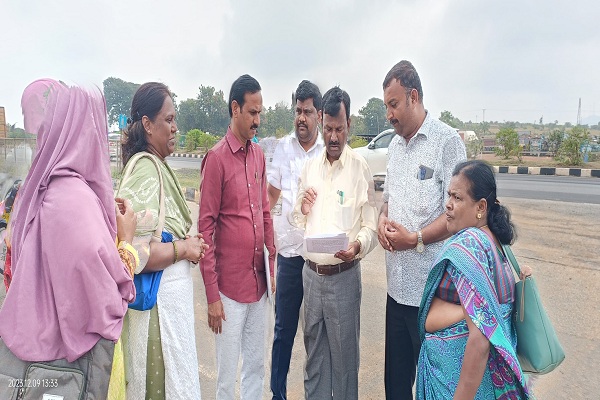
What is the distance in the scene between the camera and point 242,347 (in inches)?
98.0

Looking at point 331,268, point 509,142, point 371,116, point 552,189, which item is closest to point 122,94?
point 331,268

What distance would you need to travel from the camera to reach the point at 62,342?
1.33 m

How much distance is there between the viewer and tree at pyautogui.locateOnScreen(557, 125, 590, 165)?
668 inches

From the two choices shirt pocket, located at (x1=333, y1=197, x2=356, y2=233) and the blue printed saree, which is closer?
the blue printed saree

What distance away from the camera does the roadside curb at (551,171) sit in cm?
1491

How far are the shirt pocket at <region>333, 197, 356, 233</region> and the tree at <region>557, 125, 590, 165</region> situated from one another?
701 inches

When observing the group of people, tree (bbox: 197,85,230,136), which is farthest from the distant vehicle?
tree (bbox: 197,85,230,136)

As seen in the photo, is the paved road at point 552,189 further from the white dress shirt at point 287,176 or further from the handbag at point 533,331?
the handbag at point 533,331

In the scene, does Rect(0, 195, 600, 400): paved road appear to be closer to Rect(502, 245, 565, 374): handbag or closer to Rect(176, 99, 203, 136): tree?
Rect(502, 245, 565, 374): handbag

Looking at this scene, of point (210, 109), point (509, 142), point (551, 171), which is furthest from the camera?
point (210, 109)

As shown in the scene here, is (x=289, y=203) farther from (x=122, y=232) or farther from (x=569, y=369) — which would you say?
(x=569, y=369)

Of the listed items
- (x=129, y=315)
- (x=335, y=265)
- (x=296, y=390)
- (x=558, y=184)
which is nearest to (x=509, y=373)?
(x=335, y=265)

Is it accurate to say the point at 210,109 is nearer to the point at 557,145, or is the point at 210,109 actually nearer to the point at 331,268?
the point at 557,145

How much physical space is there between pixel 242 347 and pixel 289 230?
0.79m
